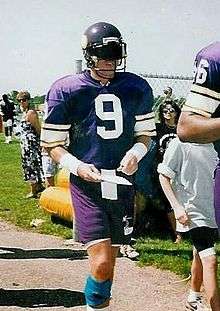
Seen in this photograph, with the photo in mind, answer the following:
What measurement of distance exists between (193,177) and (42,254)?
2950 mm

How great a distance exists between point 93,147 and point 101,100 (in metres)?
0.29

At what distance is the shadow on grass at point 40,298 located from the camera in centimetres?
544

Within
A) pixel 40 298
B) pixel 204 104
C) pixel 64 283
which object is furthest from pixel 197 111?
pixel 64 283

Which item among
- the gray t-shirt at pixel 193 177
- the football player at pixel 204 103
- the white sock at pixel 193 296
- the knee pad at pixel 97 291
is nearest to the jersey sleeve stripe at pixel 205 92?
the football player at pixel 204 103

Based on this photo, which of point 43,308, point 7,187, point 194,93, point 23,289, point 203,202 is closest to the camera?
point 194,93

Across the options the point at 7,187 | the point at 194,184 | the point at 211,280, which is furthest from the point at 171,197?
the point at 7,187

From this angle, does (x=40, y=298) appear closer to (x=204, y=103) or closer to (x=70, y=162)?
(x=70, y=162)

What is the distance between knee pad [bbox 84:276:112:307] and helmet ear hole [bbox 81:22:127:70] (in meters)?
1.33

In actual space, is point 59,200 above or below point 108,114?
below

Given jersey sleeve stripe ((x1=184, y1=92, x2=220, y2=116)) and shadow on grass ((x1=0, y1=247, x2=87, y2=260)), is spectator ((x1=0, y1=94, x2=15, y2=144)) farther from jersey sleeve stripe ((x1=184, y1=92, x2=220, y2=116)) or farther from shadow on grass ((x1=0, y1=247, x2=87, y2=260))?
jersey sleeve stripe ((x1=184, y1=92, x2=220, y2=116))

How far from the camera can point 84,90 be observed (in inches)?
169

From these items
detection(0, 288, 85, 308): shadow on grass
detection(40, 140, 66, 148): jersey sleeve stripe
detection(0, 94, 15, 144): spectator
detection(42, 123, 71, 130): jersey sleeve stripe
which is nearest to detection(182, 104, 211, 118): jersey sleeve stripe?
detection(42, 123, 71, 130): jersey sleeve stripe

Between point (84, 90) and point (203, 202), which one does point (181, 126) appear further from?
point (203, 202)

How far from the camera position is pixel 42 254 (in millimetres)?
7402
